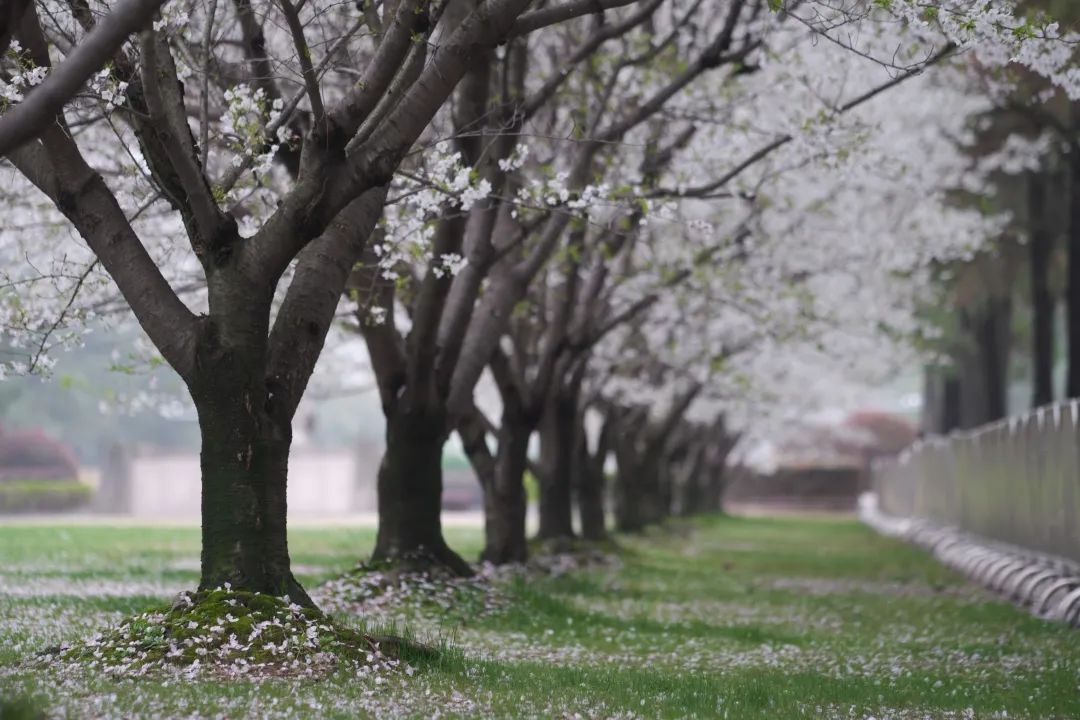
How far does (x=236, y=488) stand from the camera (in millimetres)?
8766

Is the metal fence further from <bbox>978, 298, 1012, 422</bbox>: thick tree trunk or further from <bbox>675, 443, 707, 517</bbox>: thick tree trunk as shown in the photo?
<bbox>675, 443, 707, 517</bbox>: thick tree trunk

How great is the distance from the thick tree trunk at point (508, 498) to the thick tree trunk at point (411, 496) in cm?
375

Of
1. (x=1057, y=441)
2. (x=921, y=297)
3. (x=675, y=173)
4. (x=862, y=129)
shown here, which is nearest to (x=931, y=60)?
(x=862, y=129)

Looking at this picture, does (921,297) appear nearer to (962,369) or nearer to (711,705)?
(962,369)

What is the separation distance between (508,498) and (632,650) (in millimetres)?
7757

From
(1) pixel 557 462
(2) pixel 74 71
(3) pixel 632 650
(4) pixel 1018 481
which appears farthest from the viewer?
(1) pixel 557 462

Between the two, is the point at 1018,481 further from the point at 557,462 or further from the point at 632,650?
the point at 632,650

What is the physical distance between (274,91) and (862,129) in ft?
19.7

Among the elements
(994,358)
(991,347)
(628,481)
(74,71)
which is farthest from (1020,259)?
(74,71)

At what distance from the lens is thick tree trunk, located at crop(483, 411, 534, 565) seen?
18188 millimetres

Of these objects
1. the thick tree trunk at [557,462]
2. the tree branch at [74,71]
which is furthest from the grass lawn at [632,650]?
the tree branch at [74,71]

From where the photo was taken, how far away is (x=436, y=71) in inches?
344

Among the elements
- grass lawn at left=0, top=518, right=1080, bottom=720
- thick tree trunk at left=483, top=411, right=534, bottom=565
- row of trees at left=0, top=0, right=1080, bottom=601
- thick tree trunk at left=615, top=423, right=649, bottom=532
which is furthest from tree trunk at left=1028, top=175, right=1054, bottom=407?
thick tree trunk at left=483, top=411, right=534, bottom=565

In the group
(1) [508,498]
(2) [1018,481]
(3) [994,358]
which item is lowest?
(1) [508,498]
